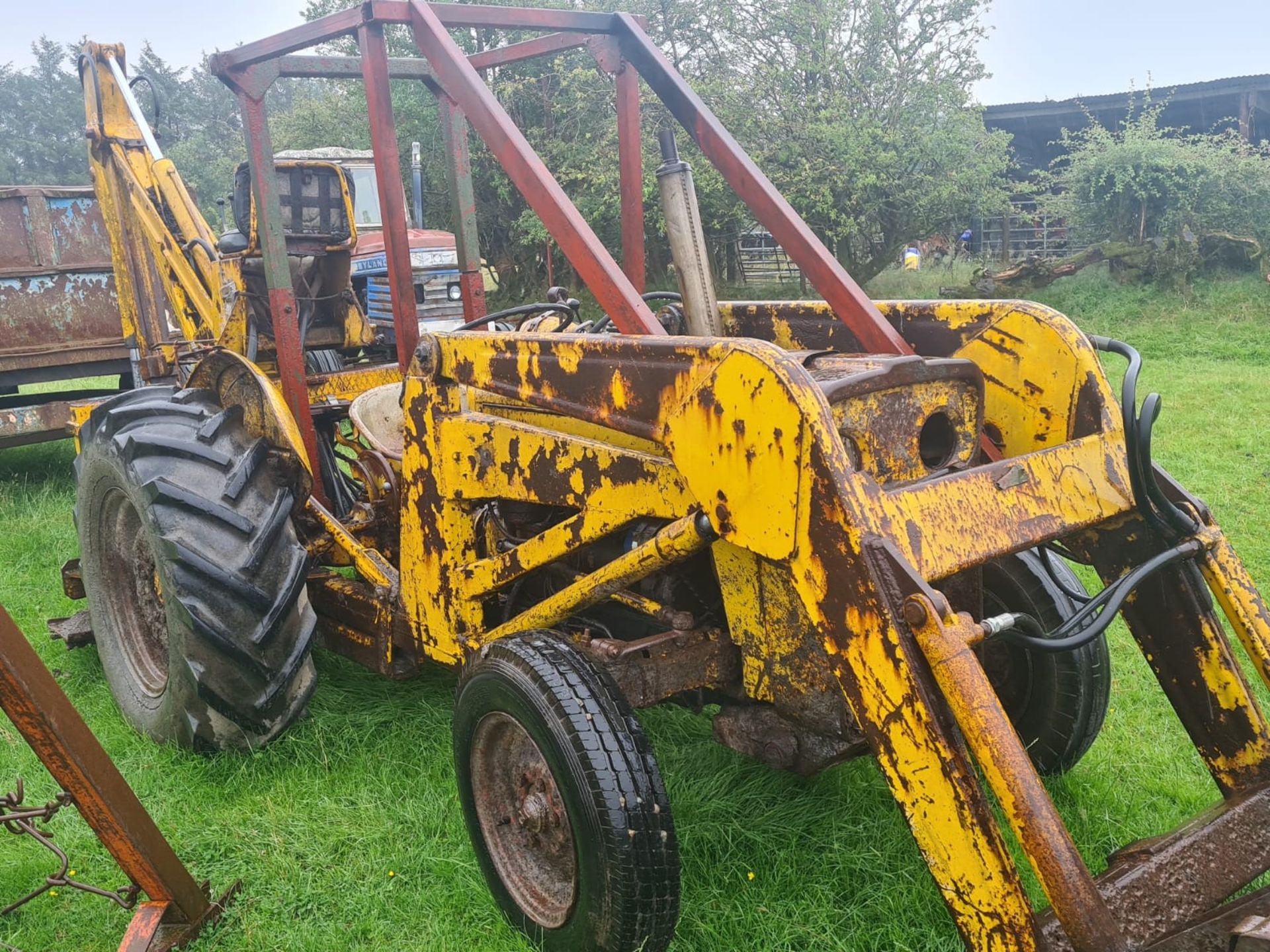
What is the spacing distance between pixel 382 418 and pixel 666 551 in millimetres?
1935

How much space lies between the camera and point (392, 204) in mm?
2953

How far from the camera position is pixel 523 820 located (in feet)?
7.93

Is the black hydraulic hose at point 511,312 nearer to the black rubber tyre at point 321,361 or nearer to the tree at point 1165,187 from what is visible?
the black rubber tyre at point 321,361

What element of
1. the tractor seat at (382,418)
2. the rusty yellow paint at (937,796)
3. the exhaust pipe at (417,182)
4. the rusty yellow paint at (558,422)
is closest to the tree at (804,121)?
the exhaust pipe at (417,182)

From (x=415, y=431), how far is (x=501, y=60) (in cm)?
135

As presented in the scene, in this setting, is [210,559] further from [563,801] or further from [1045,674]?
[1045,674]

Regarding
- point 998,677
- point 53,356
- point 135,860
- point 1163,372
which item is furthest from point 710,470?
point 1163,372

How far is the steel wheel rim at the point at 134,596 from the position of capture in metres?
3.61

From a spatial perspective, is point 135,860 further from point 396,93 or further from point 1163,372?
point 396,93

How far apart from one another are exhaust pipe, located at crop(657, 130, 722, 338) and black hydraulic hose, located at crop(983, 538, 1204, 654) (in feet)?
3.16

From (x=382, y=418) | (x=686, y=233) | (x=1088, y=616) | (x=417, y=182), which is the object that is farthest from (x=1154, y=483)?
(x=417, y=182)

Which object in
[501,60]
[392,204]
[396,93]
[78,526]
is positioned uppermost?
[396,93]

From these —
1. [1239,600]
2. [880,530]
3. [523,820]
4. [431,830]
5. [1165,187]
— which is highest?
[1165,187]

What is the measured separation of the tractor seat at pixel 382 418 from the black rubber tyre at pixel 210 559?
11.6 inches
